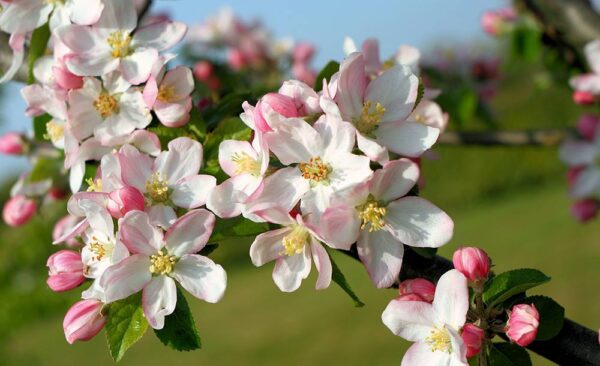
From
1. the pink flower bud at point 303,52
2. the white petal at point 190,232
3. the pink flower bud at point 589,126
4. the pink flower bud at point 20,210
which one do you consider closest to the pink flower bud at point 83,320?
the white petal at point 190,232

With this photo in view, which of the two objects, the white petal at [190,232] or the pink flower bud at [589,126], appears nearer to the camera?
the white petal at [190,232]

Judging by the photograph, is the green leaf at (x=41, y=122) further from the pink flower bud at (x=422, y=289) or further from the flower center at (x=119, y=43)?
the pink flower bud at (x=422, y=289)

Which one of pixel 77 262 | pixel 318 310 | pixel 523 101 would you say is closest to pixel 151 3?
pixel 77 262

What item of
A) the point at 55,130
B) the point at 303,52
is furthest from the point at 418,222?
the point at 303,52

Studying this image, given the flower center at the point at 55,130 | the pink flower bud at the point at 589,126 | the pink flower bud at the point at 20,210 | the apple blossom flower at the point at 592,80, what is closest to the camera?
the flower center at the point at 55,130

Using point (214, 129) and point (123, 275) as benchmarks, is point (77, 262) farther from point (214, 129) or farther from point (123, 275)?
point (214, 129)

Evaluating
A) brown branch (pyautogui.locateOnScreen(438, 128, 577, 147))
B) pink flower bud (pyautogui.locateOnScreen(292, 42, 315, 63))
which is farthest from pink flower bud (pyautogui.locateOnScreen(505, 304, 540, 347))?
pink flower bud (pyautogui.locateOnScreen(292, 42, 315, 63))

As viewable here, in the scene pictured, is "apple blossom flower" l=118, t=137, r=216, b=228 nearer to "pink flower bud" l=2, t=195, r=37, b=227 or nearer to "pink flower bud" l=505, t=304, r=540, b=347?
"pink flower bud" l=505, t=304, r=540, b=347
